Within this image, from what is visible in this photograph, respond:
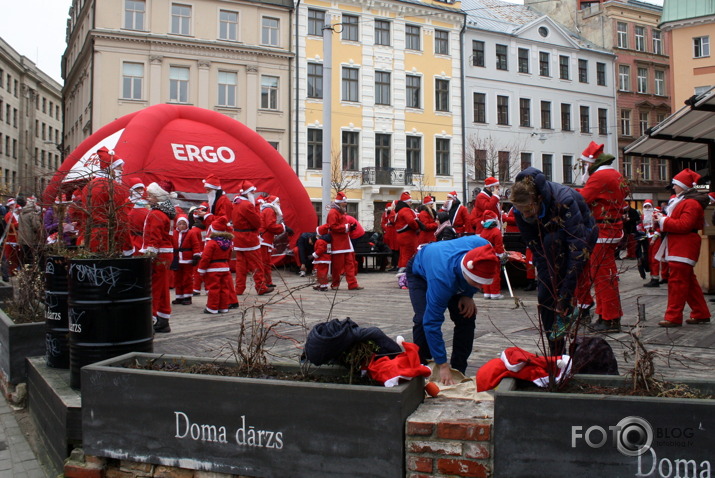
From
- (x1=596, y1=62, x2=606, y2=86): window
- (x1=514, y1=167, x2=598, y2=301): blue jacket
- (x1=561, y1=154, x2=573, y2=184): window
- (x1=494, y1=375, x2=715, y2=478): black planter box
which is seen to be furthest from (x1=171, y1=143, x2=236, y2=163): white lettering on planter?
(x1=596, y1=62, x2=606, y2=86): window

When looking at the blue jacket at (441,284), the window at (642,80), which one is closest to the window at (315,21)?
the window at (642,80)

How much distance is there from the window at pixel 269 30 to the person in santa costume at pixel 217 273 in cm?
2595

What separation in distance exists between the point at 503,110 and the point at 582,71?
809 centimetres

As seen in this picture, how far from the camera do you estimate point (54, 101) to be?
74875mm

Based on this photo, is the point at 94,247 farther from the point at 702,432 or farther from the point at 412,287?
the point at 702,432

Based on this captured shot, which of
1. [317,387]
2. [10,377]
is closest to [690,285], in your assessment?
[317,387]

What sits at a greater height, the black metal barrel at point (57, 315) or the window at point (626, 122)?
the window at point (626, 122)

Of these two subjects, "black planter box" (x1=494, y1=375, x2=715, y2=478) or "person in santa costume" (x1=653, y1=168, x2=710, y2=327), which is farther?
"person in santa costume" (x1=653, y1=168, x2=710, y2=327)

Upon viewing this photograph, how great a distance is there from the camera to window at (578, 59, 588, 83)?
4425cm

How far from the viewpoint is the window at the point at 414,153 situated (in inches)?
1484

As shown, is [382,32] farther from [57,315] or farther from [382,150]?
[57,315]

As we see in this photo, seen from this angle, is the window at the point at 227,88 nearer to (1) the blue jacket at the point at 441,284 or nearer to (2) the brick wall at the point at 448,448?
(1) the blue jacket at the point at 441,284

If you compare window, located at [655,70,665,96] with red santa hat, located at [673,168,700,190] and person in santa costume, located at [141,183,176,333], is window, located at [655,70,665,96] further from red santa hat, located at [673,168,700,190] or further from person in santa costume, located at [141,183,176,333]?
person in santa costume, located at [141,183,176,333]

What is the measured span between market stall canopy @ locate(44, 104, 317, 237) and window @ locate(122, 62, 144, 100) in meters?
13.6
